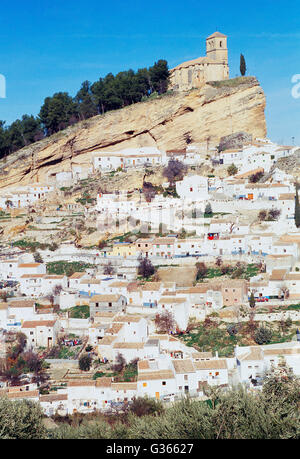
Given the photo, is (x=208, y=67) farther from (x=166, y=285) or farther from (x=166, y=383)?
(x=166, y=383)

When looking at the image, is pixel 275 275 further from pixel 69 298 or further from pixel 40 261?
pixel 40 261

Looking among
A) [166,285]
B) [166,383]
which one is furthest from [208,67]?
[166,383]

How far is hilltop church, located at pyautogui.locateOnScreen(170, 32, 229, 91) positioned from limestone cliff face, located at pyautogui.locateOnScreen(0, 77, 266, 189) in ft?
5.08

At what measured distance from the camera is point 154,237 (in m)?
25.7

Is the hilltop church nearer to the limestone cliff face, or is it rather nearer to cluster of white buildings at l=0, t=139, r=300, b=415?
the limestone cliff face

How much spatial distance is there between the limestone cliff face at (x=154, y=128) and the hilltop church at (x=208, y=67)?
155cm

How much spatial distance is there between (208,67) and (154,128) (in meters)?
5.71

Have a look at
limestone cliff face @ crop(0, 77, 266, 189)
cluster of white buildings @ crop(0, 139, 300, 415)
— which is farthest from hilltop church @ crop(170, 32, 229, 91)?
cluster of white buildings @ crop(0, 139, 300, 415)

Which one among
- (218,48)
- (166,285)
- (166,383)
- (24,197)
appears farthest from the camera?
(218,48)

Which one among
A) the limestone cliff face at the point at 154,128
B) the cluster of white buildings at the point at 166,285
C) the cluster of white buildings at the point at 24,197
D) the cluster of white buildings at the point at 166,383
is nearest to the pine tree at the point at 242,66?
the limestone cliff face at the point at 154,128

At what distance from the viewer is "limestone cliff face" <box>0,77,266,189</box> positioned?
36.1 m

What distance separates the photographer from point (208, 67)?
38.2 metres

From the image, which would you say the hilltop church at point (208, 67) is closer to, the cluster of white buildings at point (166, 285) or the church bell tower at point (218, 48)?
the church bell tower at point (218, 48)
